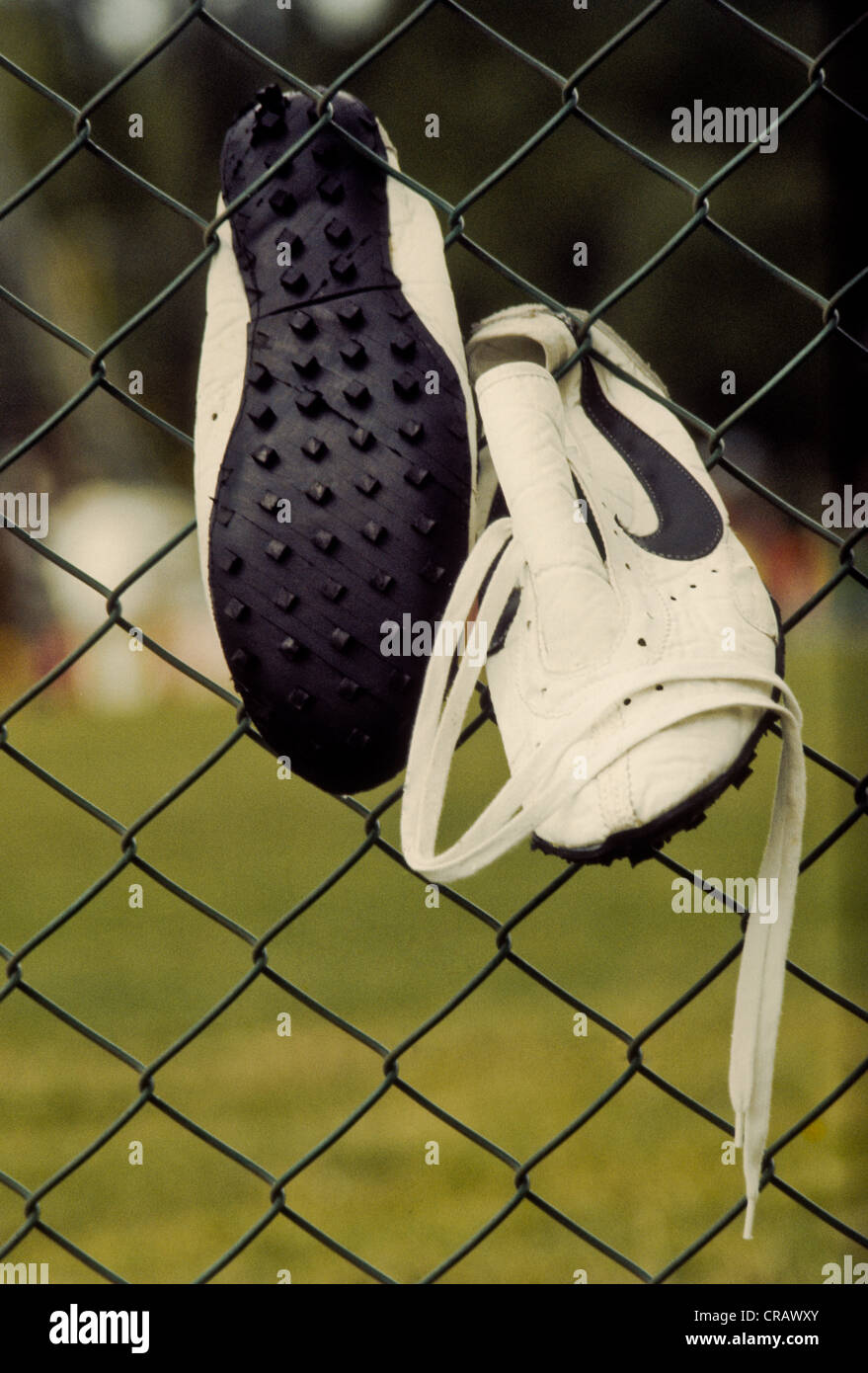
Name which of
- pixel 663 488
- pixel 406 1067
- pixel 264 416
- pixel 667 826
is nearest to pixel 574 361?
pixel 663 488

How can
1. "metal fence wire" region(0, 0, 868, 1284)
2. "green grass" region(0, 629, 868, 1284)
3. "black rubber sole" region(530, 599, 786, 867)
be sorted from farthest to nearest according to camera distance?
"green grass" region(0, 629, 868, 1284), "metal fence wire" region(0, 0, 868, 1284), "black rubber sole" region(530, 599, 786, 867)

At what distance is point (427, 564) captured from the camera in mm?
789

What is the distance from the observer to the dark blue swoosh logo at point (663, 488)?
840 millimetres

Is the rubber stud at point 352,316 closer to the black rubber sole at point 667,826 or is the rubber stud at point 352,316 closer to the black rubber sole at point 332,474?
the black rubber sole at point 332,474

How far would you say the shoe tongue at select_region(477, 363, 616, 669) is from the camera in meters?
0.78

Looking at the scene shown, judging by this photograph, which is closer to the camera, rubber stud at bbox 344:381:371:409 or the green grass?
rubber stud at bbox 344:381:371:409

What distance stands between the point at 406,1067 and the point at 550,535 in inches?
68.7

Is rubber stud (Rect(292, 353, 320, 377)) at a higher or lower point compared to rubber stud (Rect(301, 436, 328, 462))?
higher

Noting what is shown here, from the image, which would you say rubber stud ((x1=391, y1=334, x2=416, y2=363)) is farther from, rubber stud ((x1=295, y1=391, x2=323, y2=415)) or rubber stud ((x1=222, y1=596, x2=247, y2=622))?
rubber stud ((x1=222, y1=596, x2=247, y2=622))

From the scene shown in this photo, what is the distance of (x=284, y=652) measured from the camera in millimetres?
792

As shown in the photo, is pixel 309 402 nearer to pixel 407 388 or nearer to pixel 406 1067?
pixel 407 388

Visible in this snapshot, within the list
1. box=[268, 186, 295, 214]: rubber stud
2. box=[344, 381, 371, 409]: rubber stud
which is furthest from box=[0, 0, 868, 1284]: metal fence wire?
box=[344, 381, 371, 409]: rubber stud
